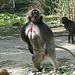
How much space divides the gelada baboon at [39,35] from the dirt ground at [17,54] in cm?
107

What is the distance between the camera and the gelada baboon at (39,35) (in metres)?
5.36

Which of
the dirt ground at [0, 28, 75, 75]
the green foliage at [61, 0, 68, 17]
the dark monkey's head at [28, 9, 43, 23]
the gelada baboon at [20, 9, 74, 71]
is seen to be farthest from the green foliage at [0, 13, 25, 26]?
the dark monkey's head at [28, 9, 43, 23]

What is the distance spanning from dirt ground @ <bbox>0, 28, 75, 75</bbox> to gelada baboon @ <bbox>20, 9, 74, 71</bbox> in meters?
1.07

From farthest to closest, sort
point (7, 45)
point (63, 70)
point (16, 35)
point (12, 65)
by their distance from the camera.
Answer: point (16, 35)
point (7, 45)
point (12, 65)
point (63, 70)

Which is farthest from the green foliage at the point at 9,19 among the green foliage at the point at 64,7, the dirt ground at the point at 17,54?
the dirt ground at the point at 17,54

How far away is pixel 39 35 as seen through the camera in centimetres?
542

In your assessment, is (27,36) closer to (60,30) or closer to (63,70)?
(63,70)

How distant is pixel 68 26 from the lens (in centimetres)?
1031

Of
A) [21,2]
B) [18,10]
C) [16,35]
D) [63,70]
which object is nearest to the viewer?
[63,70]

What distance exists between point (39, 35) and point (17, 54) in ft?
9.88

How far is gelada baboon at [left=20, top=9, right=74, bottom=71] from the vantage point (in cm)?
536

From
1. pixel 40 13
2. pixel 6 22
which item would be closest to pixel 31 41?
pixel 40 13

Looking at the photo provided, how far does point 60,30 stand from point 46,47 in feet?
24.3

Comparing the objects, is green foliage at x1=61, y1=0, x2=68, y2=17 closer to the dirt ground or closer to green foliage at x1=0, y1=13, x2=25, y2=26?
the dirt ground
